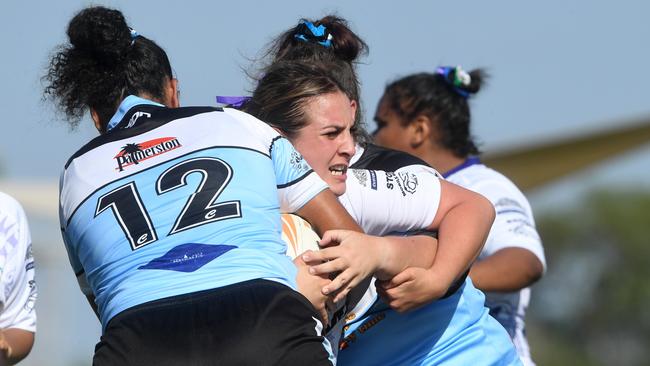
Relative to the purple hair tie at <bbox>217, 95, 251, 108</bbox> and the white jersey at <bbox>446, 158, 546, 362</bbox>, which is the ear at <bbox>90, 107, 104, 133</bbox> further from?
the white jersey at <bbox>446, 158, 546, 362</bbox>

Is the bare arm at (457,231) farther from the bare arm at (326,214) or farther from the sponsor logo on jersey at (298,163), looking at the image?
the sponsor logo on jersey at (298,163)

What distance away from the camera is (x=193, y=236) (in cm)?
318

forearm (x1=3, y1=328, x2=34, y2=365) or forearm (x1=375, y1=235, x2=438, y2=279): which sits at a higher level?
forearm (x1=375, y1=235, x2=438, y2=279)

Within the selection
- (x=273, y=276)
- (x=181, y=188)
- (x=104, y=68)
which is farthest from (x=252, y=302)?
(x=104, y=68)

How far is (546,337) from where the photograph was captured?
40219 mm

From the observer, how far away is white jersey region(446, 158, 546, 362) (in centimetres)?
543

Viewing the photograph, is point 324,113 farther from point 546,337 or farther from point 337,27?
point 546,337

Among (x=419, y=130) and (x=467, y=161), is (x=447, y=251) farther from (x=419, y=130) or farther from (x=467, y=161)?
(x=419, y=130)

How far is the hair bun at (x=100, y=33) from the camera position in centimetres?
384

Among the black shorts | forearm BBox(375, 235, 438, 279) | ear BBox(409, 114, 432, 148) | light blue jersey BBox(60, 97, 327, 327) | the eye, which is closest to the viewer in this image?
the black shorts

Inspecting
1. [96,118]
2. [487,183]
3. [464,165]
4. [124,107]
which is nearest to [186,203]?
[124,107]

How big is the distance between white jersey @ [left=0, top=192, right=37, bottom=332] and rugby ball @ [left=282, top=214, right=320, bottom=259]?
1.89 m

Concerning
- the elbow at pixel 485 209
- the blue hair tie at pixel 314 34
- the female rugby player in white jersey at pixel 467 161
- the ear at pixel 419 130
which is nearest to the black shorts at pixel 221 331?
the elbow at pixel 485 209

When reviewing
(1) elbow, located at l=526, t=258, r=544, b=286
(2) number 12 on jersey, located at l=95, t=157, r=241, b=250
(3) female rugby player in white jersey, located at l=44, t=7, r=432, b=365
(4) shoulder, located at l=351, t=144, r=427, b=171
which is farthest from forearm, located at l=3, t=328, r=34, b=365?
(1) elbow, located at l=526, t=258, r=544, b=286
